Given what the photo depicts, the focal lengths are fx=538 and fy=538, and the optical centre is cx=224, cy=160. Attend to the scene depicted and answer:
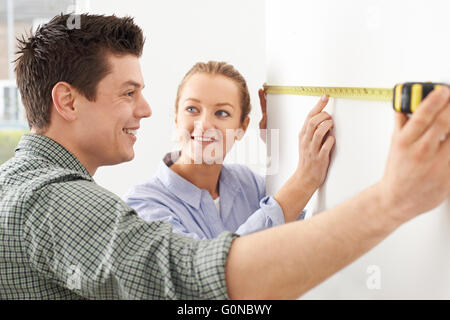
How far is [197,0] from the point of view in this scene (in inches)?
101

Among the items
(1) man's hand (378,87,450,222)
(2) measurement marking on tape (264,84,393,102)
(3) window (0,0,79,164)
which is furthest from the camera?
(3) window (0,0,79,164)

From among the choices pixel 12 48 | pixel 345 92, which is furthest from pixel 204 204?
pixel 12 48

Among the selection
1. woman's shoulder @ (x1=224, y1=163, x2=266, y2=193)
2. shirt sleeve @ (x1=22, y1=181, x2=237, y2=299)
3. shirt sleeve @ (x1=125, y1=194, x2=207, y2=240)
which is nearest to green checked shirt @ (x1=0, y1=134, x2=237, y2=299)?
shirt sleeve @ (x1=22, y1=181, x2=237, y2=299)

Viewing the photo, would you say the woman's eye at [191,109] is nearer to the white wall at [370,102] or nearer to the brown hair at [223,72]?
the brown hair at [223,72]

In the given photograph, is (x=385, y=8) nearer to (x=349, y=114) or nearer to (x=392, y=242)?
(x=349, y=114)

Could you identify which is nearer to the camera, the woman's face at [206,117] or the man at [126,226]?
the man at [126,226]

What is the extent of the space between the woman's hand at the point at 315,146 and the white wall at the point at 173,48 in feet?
4.01

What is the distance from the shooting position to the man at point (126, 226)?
761mm

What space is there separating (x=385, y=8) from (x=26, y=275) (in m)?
0.85

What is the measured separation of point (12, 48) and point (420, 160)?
141 inches

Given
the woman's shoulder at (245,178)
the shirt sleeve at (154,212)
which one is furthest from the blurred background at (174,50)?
the shirt sleeve at (154,212)

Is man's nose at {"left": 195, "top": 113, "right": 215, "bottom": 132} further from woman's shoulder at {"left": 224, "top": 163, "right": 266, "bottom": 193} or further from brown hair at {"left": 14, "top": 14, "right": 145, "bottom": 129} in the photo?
brown hair at {"left": 14, "top": 14, "right": 145, "bottom": 129}

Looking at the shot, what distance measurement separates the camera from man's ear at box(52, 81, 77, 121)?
1350mm

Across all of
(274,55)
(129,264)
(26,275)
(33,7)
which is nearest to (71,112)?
(26,275)
